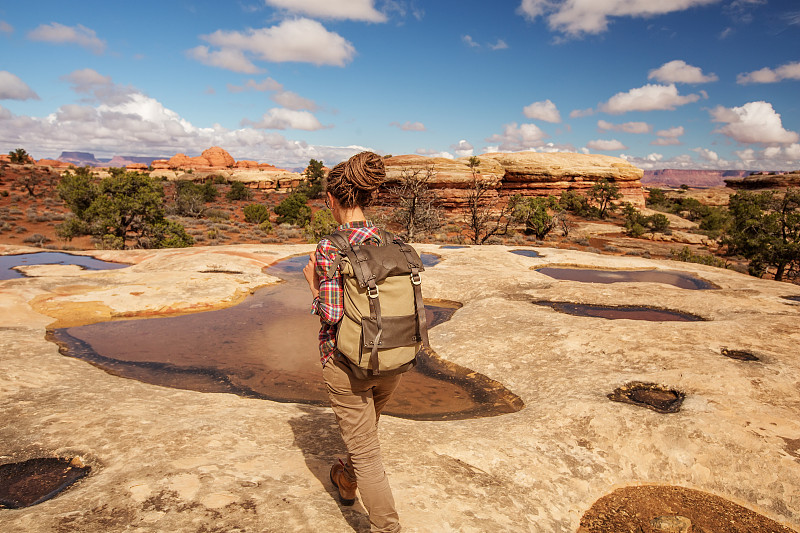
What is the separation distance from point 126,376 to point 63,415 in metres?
2.35

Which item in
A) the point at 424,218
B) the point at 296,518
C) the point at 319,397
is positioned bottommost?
the point at 319,397

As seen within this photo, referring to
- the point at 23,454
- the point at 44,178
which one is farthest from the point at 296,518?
the point at 44,178

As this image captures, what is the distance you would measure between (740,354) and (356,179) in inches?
278

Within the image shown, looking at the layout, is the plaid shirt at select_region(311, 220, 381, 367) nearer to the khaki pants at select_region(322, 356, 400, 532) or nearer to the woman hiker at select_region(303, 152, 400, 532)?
the woman hiker at select_region(303, 152, 400, 532)

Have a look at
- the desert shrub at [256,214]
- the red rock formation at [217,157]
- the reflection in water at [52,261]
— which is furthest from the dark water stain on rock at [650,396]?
the red rock formation at [217,157]

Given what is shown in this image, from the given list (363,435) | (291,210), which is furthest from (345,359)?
(291,210)

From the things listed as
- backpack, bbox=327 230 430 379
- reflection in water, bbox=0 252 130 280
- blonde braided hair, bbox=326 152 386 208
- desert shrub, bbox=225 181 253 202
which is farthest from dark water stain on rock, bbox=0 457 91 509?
desert shrub, bbox=225 181 253 202

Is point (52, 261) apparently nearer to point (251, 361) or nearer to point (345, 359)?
point (251, 361)

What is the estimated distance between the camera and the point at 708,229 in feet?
116

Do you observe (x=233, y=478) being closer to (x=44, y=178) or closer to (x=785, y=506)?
(x=785, y=506)

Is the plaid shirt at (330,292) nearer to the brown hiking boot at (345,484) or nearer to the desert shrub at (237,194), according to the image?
the brown hiking boot at (345,484)

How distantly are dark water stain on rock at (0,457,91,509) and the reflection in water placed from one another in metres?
12.2

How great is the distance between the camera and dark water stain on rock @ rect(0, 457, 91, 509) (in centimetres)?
344

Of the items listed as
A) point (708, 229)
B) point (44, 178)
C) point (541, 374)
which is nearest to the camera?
point (541, 374)
